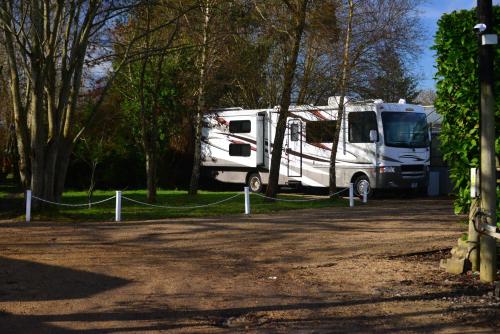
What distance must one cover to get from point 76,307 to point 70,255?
3.65 m

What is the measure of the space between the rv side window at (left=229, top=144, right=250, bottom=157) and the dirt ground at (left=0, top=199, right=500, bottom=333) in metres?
12.5

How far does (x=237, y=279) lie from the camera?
9.70m

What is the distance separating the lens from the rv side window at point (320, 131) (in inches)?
1000

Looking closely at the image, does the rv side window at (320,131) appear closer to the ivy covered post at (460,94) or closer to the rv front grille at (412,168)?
the rv front grille at (412,168)

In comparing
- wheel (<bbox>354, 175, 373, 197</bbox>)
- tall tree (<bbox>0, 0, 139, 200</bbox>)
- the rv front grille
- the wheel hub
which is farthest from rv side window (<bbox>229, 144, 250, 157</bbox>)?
tall tree (<bbox>0, 0, 139, 200</bbox>)

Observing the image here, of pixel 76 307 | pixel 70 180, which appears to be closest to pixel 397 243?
pixel 76 307

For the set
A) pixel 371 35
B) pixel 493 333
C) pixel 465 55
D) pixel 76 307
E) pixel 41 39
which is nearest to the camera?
pixel 493 333

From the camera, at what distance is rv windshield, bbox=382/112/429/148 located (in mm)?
24266

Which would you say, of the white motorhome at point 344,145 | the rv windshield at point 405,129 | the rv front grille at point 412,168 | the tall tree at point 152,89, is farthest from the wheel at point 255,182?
the rv front grille at point 412,168

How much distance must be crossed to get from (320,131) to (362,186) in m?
2.64

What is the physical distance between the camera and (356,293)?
863 centimetres

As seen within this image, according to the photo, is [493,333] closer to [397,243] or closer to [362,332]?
[362,332]

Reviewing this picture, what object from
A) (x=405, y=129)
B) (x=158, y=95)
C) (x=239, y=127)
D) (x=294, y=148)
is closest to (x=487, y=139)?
(x=405, y=129)

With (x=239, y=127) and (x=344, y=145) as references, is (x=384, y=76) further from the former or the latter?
(x=239, y=127)
